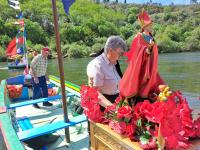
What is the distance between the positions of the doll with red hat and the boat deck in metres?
2.07

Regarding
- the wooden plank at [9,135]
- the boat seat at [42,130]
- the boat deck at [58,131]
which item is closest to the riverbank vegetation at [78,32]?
the boat deck at [58,131]

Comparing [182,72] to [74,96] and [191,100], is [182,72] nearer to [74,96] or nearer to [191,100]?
[191,100]

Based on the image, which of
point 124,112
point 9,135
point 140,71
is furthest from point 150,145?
point 9,135

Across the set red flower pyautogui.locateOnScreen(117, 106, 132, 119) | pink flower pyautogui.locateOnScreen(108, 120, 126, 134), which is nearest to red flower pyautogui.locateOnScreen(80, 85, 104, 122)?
pink flower pyautogui.locateOnScreen(108, 120, 126, 134)

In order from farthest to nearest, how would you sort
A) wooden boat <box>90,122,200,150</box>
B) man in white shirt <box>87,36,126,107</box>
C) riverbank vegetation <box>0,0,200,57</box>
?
riverbank vegetation <box>0,0,200,57</box>, man in white shirt <box>87,36,126,107</box>, wooden boat <box>90,122,200,150</box>

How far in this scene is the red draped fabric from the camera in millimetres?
2744

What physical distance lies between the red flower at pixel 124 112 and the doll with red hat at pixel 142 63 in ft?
0.36

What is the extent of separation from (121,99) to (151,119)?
0.58 m

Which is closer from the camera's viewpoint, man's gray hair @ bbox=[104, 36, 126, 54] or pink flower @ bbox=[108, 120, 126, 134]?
pink flower @ bbox=[108, 120, 126, 134]

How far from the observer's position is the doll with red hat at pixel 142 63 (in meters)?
2.72

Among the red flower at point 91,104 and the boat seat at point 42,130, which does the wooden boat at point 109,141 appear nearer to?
the red flower at point 91,104

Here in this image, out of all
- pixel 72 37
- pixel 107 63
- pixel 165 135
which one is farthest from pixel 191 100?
pixel 72 37

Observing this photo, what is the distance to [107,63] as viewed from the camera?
3707mm

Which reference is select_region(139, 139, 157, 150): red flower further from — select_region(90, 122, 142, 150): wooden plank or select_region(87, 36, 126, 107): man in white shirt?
select_region(87, 36, 126, 107): man in white shirt
